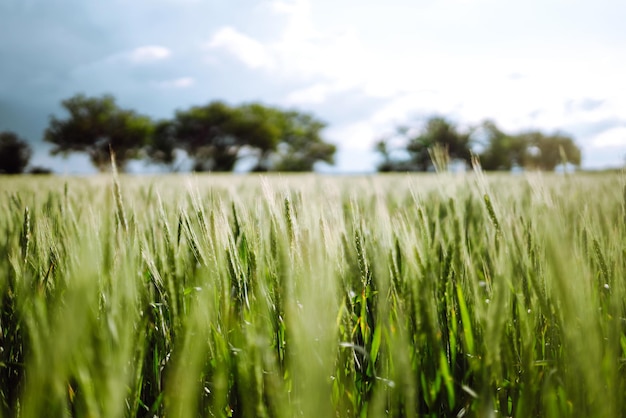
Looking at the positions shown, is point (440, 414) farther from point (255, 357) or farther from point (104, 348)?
point (104, 348)

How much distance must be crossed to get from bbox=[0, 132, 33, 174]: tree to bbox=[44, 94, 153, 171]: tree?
78.5 inches

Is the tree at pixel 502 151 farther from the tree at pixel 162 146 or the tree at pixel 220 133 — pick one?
the tree at pixel 162 146

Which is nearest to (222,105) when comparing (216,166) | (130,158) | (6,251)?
(216,166)

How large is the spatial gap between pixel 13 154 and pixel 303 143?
22681mm

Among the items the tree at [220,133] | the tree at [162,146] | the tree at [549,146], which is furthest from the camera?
the tree at [220,133]

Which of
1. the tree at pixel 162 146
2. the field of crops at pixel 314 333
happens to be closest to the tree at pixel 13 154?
the tree at pixel 162 146

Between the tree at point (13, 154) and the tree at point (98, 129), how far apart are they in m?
1.99

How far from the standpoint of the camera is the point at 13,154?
28.5 m

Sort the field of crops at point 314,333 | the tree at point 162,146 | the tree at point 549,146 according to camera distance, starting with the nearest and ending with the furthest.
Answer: the field of crops at point 314,333 < the tree at point 549,146 < the tree at point 162,146

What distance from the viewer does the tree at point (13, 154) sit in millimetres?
27391

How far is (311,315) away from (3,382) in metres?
0.57

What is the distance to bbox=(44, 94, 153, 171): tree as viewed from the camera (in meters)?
28.9

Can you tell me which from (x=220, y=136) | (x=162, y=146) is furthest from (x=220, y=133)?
(x=162, y=146)

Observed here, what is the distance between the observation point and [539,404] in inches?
22.8
